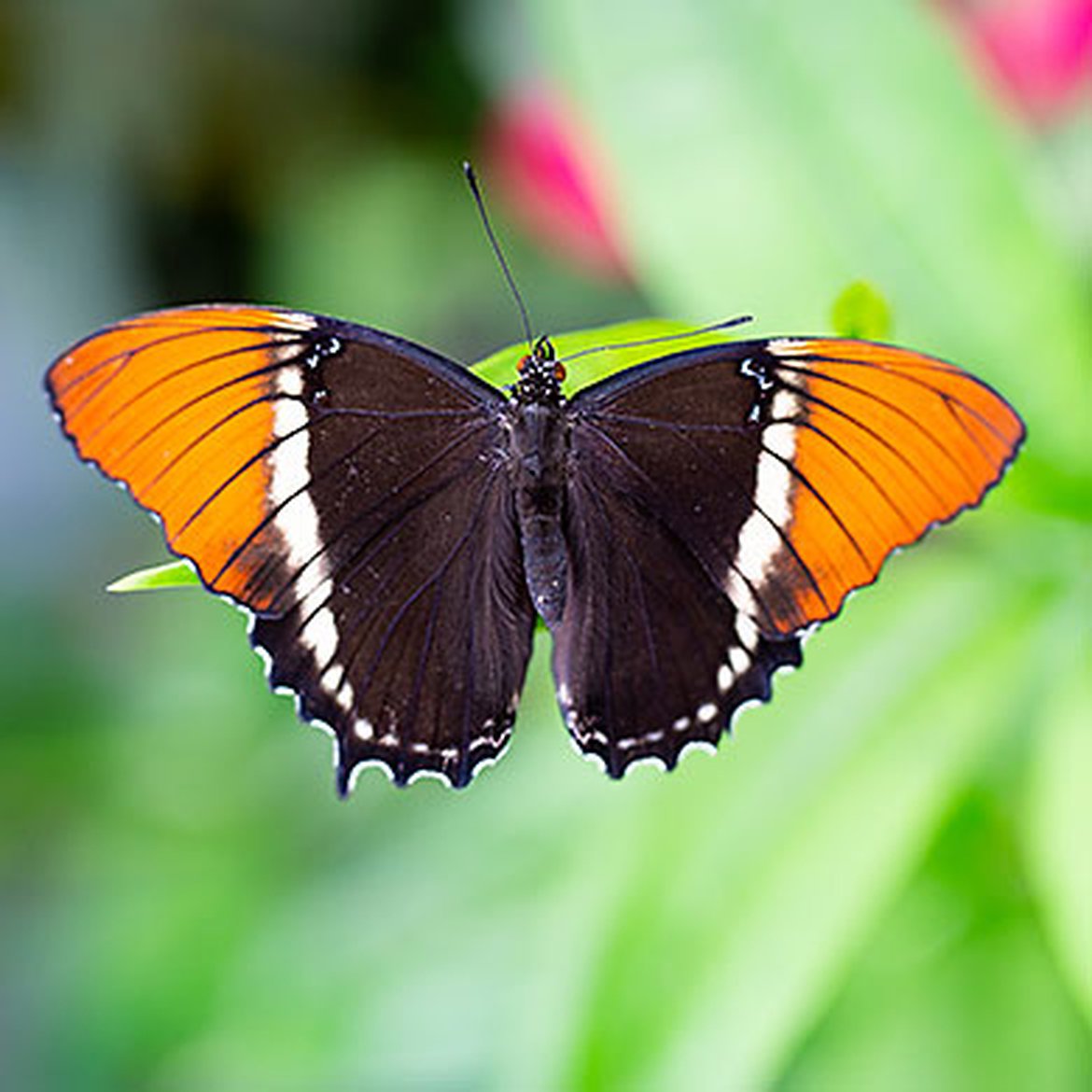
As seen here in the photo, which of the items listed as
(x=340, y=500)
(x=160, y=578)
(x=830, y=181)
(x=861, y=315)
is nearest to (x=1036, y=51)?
(x=830, y=181)

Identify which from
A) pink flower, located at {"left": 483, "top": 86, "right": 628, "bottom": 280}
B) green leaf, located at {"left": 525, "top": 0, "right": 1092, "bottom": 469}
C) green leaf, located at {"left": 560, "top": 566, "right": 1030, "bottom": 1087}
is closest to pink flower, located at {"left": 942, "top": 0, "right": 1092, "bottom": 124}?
green leaf, located at {"left": 525, "top": 0, "right": 1092, "bottom": 469}

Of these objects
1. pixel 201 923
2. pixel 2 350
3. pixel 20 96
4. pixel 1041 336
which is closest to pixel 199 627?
pixel 201 923

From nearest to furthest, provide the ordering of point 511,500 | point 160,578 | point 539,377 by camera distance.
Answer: point 160,578
point 539,377
point 511,500

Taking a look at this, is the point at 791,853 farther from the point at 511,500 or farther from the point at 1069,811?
the point at 511,500

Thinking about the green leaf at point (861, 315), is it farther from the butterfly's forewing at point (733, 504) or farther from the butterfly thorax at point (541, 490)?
the butterfly thorax at point (541, 490)

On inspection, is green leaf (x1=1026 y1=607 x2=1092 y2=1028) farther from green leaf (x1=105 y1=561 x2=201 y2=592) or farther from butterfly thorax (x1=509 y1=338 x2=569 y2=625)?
green leaf (x1=105 y1=561 x2=201 y2=592)

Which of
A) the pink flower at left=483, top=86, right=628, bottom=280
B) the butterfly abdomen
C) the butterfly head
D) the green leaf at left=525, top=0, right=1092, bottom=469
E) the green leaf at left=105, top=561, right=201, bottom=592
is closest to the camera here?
the green leaf at left=105, top=561, right=201, bottom=592
